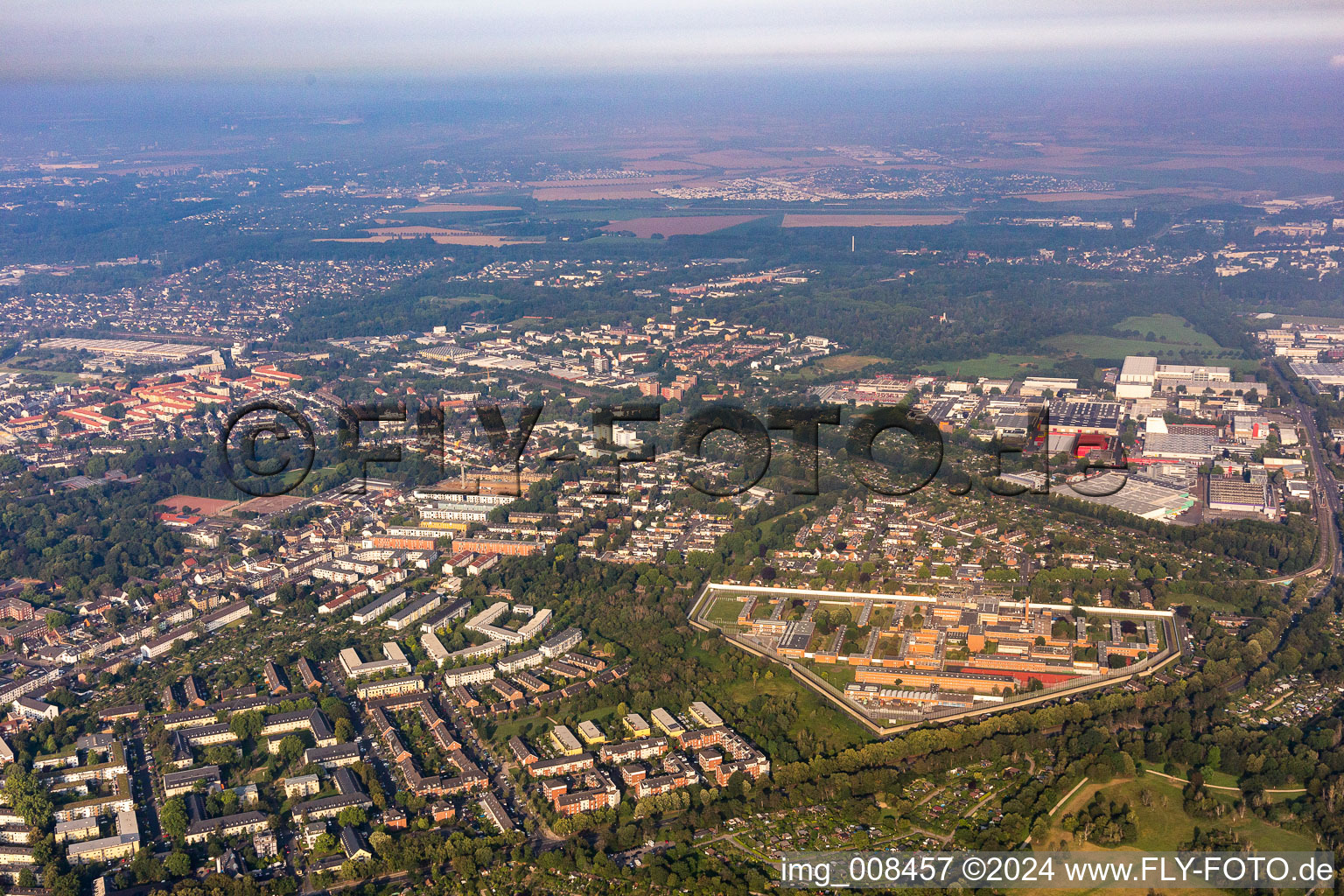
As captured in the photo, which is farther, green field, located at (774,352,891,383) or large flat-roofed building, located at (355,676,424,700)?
green field, located at (774,352,891,383)

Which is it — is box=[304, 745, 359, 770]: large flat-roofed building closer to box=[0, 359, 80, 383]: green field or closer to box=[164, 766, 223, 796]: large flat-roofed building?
box=[164, 766, 223, 796]: large flat-roofed building

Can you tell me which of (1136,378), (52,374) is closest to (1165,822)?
(1136,378)

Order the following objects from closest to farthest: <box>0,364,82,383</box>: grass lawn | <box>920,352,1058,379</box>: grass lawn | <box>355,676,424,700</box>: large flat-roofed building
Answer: <box>355,676,424,700</box>: large flat-roofed building
<box>920,352,1058,379</box>: grass lawn
<box>0,364,82,383</box>: grass lawn

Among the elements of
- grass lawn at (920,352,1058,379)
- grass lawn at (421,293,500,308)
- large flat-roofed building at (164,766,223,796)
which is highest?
grass lawn at (421,293,500,308)

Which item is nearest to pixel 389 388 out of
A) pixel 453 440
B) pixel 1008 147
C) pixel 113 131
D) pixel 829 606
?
pixel 453 440

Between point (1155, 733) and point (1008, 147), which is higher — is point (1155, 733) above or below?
below

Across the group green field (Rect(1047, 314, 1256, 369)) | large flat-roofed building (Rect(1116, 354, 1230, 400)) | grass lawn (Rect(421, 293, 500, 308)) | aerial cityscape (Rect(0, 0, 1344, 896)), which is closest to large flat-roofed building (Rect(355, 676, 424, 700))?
aerial cityscape (Rect(0, 0, 1344, 896))

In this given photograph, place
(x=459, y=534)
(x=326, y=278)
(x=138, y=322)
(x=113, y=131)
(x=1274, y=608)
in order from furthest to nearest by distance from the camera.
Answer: (x=113, y=131), (x=326, y=278), (x=138, y=322), (x=459, y=534), (x=1274, y=608)

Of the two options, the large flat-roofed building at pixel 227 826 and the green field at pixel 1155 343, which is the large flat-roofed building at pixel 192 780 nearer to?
the large flat-roofed building at pixel 227 826

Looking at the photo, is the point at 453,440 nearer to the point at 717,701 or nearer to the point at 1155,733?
the point at 717,701
